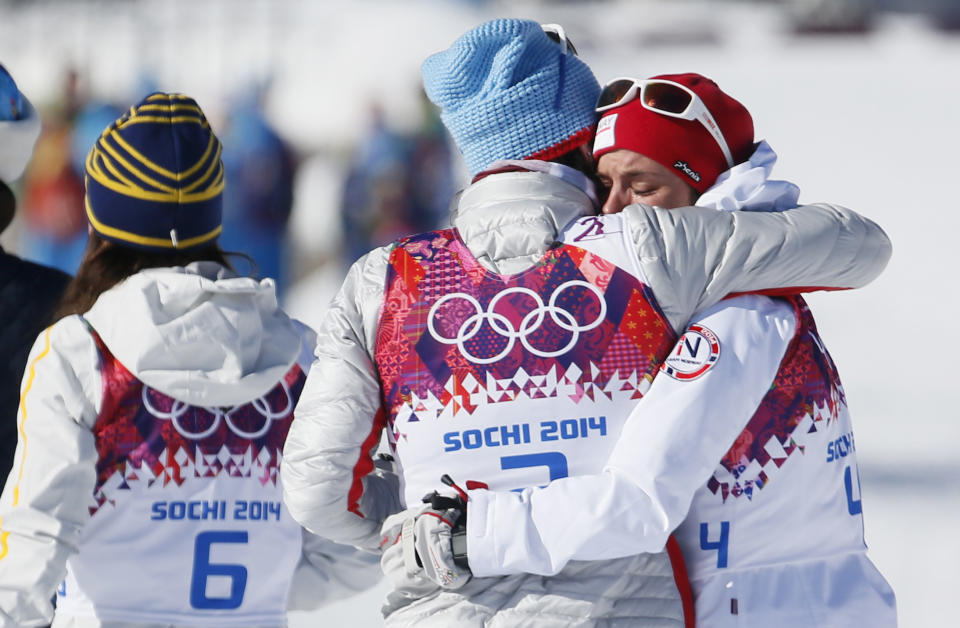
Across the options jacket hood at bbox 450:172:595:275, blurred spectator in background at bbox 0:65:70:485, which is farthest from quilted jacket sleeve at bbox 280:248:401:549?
blurred spectator in background at bbox 0:65:70:485

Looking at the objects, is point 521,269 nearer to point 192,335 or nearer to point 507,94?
point 507,94

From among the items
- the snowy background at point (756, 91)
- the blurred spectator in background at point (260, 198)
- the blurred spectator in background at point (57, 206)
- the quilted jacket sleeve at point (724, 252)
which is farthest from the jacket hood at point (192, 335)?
the blurred spectator in background at point (57, 206)

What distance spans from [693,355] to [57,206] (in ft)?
27.0

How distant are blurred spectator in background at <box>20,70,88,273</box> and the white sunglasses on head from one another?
24.4 ft

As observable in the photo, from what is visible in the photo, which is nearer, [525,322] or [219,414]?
[525,322]

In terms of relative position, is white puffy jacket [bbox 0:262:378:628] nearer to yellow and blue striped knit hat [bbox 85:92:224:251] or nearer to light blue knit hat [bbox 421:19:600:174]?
yellow and blue striped knit hat [bbox 85:92:224:251]

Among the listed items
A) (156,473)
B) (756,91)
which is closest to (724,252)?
(156,473)

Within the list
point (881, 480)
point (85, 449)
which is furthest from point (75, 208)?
point (85, 449)

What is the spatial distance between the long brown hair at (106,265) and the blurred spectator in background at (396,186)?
7.85m

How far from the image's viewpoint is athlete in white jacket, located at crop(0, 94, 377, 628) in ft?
7.41

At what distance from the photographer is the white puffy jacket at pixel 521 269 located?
6.15 ft

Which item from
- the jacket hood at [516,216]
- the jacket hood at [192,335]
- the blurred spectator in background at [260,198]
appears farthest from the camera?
the blurred spectator in background at [260,198]

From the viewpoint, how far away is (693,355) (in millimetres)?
1837

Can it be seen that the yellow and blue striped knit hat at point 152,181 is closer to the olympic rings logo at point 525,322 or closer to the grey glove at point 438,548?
the olympic rings logo at point 525,322
